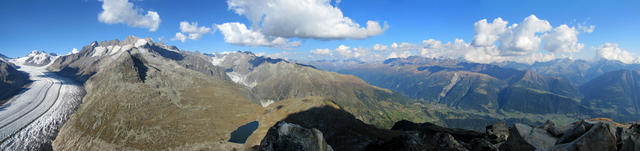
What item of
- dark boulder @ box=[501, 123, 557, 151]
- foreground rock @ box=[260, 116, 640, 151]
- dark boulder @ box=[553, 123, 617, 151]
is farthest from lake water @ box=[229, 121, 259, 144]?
dark boulder @ box=[553, 123, 617, 151]

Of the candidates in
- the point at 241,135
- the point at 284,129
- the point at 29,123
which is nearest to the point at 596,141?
the point at 284,129

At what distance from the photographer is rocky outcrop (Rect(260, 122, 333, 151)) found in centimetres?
2735

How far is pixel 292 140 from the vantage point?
90.4 ft

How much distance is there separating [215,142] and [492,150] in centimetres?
16756

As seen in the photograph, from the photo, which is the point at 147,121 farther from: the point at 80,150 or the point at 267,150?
the point at 267,150

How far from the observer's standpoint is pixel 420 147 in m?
38.0

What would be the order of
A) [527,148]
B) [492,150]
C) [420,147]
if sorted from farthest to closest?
[420,147], [492,150], [527,148]

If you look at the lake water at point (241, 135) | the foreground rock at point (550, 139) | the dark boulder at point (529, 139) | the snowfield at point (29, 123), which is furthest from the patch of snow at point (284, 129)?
the snowfield at point (29, 123)

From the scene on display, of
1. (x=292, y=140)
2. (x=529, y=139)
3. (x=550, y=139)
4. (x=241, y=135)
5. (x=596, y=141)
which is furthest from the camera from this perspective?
(x=241, y=135)

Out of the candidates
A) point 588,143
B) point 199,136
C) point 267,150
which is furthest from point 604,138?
point 199,136

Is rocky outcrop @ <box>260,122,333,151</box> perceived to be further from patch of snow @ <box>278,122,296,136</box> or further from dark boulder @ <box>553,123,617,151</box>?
dark boulder @ <box>553,123,617,151</box>

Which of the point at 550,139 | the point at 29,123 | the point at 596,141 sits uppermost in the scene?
the point at 596,141

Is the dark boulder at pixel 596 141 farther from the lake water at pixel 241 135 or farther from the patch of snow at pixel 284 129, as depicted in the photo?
the lake water at pixel 241 135

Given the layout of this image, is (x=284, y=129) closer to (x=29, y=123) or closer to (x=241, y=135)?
(x=241, y=135)
